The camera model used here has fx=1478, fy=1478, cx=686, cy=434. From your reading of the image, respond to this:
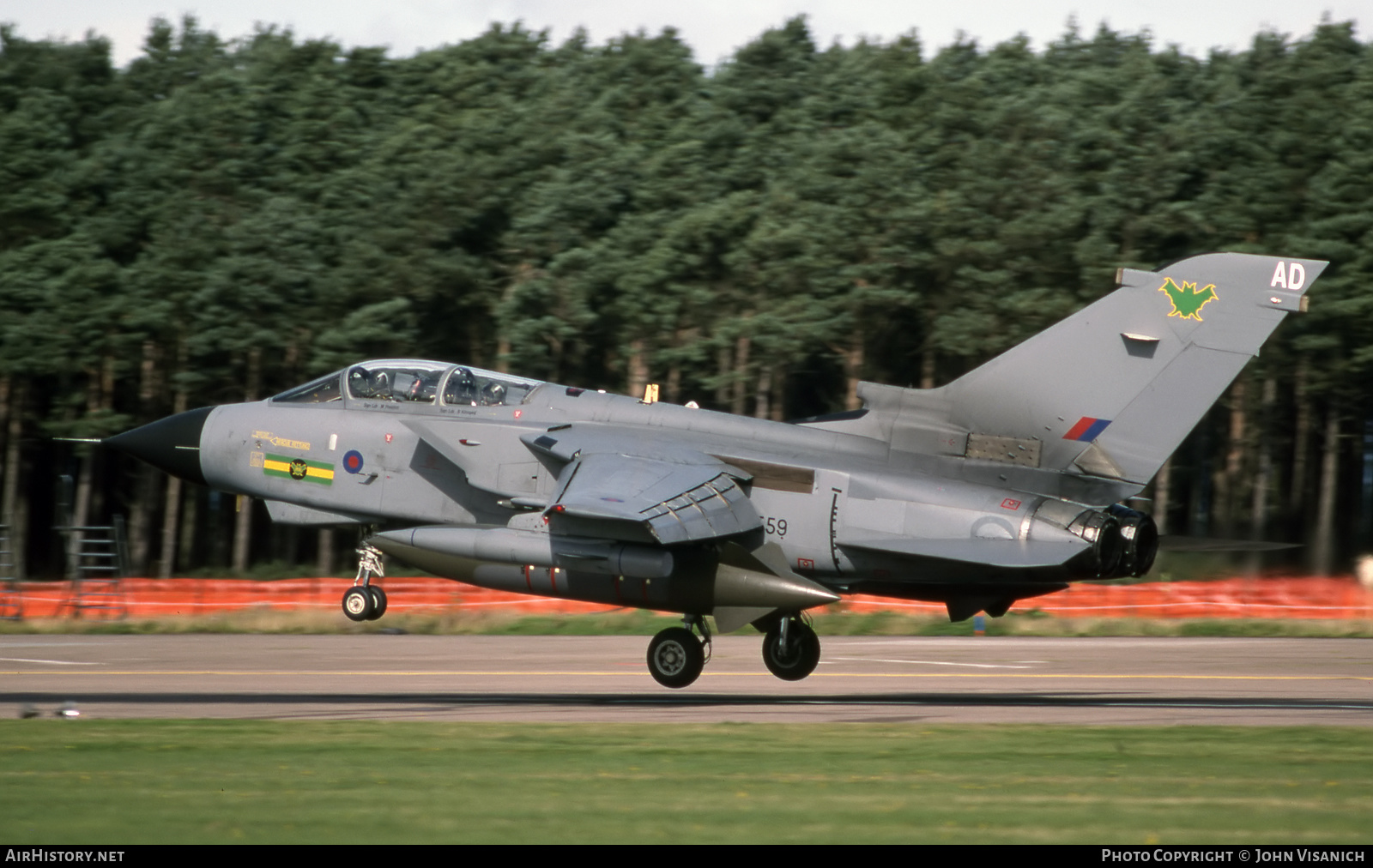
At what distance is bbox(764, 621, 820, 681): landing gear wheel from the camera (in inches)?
734

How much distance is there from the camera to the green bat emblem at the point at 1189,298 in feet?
53.0

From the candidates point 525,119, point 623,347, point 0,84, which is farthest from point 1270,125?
point 0,84

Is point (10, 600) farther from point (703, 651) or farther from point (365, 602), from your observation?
point (703, 651)

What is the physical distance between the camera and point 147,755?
12641 millimetres

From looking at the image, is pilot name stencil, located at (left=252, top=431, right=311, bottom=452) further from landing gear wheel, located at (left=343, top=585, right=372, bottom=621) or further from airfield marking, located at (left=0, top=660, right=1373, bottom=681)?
airfield marking, located at (left=0, top=660, right=1373, bottom=681)

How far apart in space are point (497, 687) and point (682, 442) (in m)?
4.26

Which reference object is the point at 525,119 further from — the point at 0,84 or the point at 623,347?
the point at 0,84

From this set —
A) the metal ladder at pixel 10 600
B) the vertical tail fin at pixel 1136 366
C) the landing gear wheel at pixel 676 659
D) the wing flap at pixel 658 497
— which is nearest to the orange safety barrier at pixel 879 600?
the metal ladder at pixel 10 600

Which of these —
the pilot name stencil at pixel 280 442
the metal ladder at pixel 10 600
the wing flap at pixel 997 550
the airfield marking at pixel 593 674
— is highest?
the pilot name stencil at pixel 280 442

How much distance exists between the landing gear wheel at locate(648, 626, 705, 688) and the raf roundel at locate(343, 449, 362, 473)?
4.34 meters

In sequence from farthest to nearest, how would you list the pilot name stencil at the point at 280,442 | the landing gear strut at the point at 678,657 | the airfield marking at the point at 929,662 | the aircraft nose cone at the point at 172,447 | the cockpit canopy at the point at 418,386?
the airfield marking at the point at 929,662 → the aircraft nose cone at the point at 172,447 → the pilot name stencil at the point at 280,442 → the cockpit canopy at the point at 418,386 → the landing gear strut at the point at 678,657

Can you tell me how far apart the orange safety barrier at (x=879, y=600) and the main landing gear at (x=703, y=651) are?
13493 millimetres

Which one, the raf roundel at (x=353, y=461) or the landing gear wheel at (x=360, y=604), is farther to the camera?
the raf roundel at (x=353, y=461)

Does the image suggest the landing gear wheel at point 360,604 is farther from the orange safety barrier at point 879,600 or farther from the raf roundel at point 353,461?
the orange safety barrier at point 879,600
